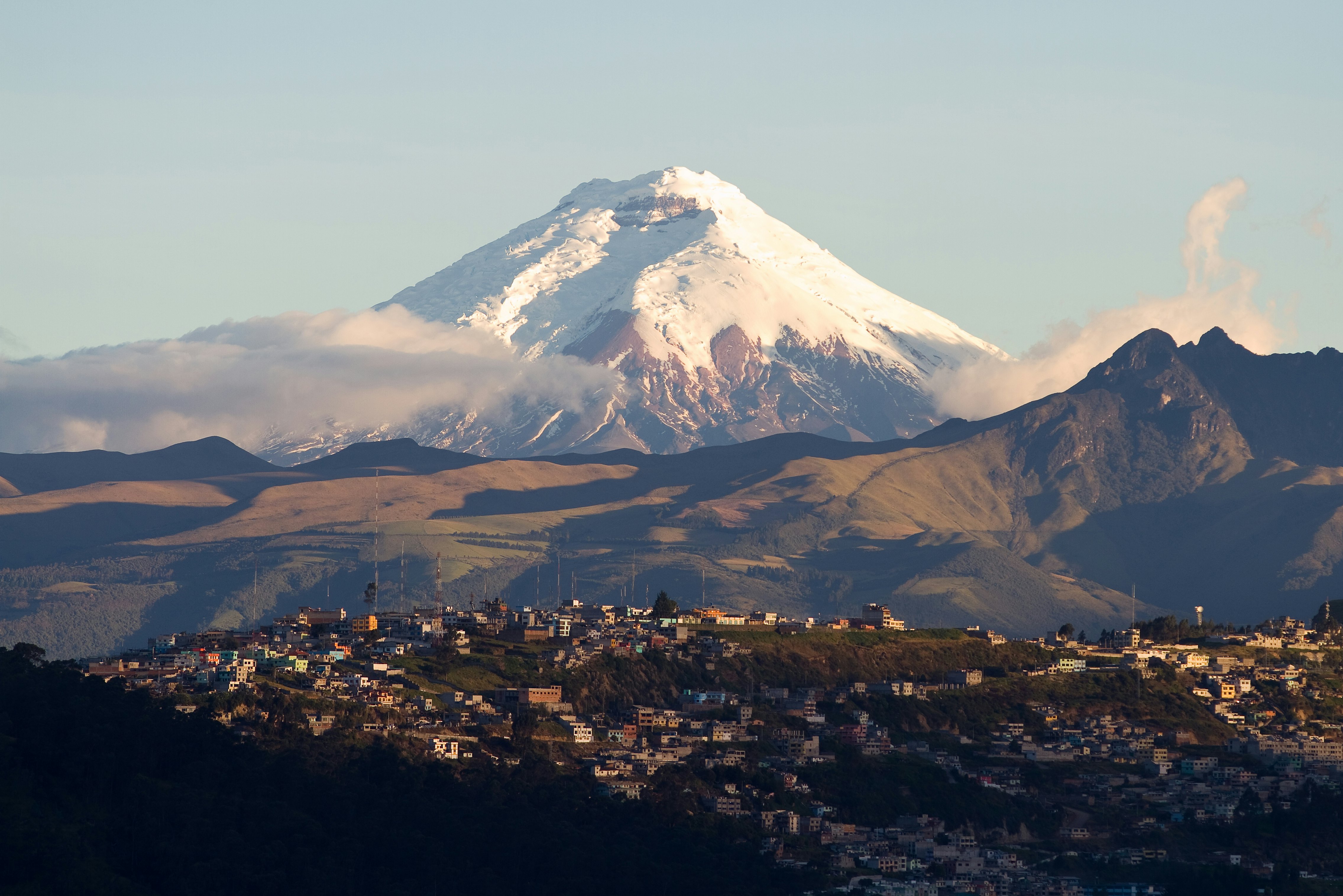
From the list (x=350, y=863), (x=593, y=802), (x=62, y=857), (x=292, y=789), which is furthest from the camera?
(x=593, y=802)

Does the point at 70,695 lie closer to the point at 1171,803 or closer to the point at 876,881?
the point at 876,881

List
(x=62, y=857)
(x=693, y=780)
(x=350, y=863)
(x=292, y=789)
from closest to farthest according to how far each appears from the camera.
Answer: (x=62, y=857) < (x=350, y=863) < (x=292, y=789) < (x=693, y=780)

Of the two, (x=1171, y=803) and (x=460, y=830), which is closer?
(x=460, y=830)

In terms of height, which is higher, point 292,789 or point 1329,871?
point 292,789

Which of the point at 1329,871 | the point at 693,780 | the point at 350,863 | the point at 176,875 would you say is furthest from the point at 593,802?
the point at 1329,871

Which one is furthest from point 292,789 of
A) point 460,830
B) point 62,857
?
point 62,857

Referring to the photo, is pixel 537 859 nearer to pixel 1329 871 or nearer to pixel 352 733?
pixel 352 733

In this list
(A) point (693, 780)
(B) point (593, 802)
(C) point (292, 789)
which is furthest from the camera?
(A) point (693, 780)

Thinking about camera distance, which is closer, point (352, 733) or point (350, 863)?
point (350, 863)
